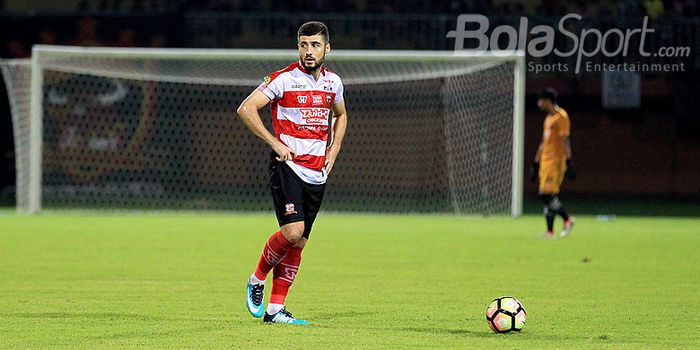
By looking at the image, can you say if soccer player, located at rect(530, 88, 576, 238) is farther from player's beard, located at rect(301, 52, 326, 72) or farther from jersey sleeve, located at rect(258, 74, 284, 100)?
jersey sleeve, located at rect(258, 74, 284, 100)

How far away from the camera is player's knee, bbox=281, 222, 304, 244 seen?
7.98 m

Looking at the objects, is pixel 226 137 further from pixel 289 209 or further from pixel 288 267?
pixel 289 209

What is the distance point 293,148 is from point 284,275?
2.74 feet

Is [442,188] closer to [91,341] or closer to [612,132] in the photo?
[612,132]

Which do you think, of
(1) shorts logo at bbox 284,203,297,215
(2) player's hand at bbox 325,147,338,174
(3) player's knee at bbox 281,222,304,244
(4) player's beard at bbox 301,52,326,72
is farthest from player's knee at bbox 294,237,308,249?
(4) player's beard at bbox 301,52,326,72

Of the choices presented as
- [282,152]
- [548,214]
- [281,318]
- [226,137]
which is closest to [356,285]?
[281,318]

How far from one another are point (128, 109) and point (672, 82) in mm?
11630

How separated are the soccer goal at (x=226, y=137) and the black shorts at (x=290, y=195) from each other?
1432 centimetres

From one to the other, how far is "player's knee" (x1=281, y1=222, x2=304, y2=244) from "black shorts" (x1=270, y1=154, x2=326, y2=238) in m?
0.03

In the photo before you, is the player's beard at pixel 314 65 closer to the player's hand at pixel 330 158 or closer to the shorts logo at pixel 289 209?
the player's hand at pixel 330 158

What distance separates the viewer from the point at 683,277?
11.8 meters

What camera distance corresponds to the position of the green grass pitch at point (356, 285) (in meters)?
7.54

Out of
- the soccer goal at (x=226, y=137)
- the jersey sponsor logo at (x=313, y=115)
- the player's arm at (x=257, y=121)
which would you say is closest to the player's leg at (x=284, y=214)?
the player's arm at (x=257, y=121)

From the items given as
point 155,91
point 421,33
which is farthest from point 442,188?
point 155,91
